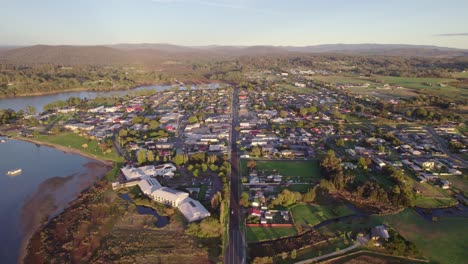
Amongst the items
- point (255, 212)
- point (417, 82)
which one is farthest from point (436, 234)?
point (417, 82)

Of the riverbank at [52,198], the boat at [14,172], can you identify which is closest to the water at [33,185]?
the riverbank at [52,198]

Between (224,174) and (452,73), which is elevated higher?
(452,73)

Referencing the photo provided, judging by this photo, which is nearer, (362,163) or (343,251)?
(343,251)

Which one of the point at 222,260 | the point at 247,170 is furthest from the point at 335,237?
the point at 247,170

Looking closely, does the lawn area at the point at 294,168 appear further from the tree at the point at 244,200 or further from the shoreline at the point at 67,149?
the shoreline at the point at 67,149

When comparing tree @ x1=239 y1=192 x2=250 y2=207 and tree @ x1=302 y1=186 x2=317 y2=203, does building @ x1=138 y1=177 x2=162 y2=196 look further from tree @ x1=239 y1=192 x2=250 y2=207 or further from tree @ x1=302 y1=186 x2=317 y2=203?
tree @ x1=302 y1=186 x2=317 y2=203

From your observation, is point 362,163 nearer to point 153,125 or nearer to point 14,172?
point 153,125

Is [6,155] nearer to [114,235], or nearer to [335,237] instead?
[114,235]

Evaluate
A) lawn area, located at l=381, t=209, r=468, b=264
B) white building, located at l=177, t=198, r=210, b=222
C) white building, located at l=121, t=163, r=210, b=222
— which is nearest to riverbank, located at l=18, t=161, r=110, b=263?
white building, located at l=121, t=163, r=210, b=222
